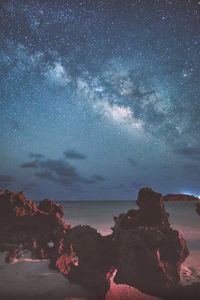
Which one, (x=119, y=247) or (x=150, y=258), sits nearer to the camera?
(x=150, y=258)

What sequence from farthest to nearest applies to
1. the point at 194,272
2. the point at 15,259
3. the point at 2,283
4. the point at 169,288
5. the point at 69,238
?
the point at 194,272 → the point at 15,259 → the point at 2,283 → the point at 69,238 → the point at 169,288

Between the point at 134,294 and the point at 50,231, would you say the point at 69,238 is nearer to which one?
the point at 50,231

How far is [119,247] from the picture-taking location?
680cm

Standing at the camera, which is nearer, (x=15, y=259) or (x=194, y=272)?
(x=15, y=259)

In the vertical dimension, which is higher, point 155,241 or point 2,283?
point 155,241

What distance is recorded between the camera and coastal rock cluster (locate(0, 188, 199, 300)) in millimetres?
6367

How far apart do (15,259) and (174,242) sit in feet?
27.0

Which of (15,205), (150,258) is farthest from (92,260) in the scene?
(15,205)

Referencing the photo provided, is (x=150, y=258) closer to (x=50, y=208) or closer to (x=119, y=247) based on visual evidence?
(x=119, y=247)

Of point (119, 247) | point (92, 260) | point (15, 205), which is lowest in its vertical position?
point (92, 260)

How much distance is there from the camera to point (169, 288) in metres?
6.25

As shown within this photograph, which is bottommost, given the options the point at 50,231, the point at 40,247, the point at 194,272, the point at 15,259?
the point at 194,272

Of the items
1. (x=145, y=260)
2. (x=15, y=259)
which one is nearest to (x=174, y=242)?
(x=145, y=260)

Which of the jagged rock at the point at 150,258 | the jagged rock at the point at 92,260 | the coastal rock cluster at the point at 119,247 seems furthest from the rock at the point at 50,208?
the jagged rock at the point at 150,258
